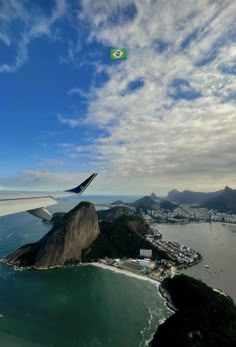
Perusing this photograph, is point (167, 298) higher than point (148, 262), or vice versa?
point (148, 262)

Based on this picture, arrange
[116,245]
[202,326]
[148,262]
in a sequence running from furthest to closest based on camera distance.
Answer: [116,245] < [148,262] < [202,326]

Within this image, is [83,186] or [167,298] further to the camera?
[167,298]

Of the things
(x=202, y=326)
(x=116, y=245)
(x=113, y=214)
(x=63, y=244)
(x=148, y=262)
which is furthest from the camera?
(x=113, y=214)

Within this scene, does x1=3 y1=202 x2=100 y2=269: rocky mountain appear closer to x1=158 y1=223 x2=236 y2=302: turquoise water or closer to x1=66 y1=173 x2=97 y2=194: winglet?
x1=158 y1=223 x2=236 y2=302: turquoise water

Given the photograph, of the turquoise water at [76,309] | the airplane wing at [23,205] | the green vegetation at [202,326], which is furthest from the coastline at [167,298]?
the airplane wing at [23,205]

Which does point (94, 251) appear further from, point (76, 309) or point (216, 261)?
point (216, 261)

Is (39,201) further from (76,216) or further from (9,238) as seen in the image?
(9,238)

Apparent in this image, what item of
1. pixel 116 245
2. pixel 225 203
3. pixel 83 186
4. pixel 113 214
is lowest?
pixel 116 245

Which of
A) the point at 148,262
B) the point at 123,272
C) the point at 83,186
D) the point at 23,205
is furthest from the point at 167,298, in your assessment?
the point at 23,205
